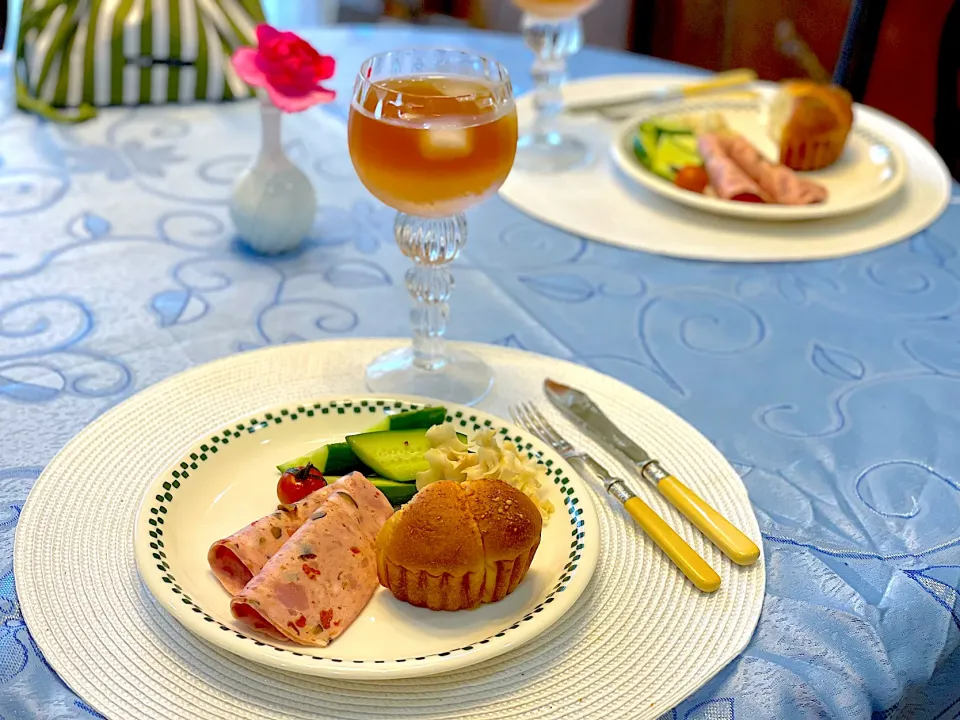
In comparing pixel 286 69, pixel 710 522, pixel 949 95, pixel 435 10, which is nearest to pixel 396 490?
pixel 710 522

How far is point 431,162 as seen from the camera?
3.18 feet

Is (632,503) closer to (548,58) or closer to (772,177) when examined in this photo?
(772,177)

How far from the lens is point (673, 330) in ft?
3.94

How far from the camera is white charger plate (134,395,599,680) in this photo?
2.30 feet

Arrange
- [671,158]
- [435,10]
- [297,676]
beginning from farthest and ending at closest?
1. [435,10]
2. [671,158]
3. [297,676]

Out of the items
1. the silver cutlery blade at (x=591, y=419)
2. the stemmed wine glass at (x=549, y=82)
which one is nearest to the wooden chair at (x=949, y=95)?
the stemmed wine glass at (x=549, y=82)

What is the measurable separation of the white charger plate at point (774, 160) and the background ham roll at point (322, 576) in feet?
2.61

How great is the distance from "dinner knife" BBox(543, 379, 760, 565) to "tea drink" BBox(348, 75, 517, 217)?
0.22 metres

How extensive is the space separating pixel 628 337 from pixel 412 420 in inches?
13.7

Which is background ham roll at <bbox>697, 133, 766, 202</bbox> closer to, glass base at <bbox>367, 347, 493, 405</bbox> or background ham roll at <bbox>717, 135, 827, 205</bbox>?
background ham roll at <bbox>717, 135, 827, 205</bbox>

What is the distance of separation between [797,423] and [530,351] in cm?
29

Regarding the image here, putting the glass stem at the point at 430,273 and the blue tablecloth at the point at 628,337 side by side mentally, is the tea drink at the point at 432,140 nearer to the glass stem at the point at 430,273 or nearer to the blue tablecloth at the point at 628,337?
the glass stem at the point at 430,273

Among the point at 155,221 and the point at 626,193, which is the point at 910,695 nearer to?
the point at 626,193

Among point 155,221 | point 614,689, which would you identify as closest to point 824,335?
point 614,689
